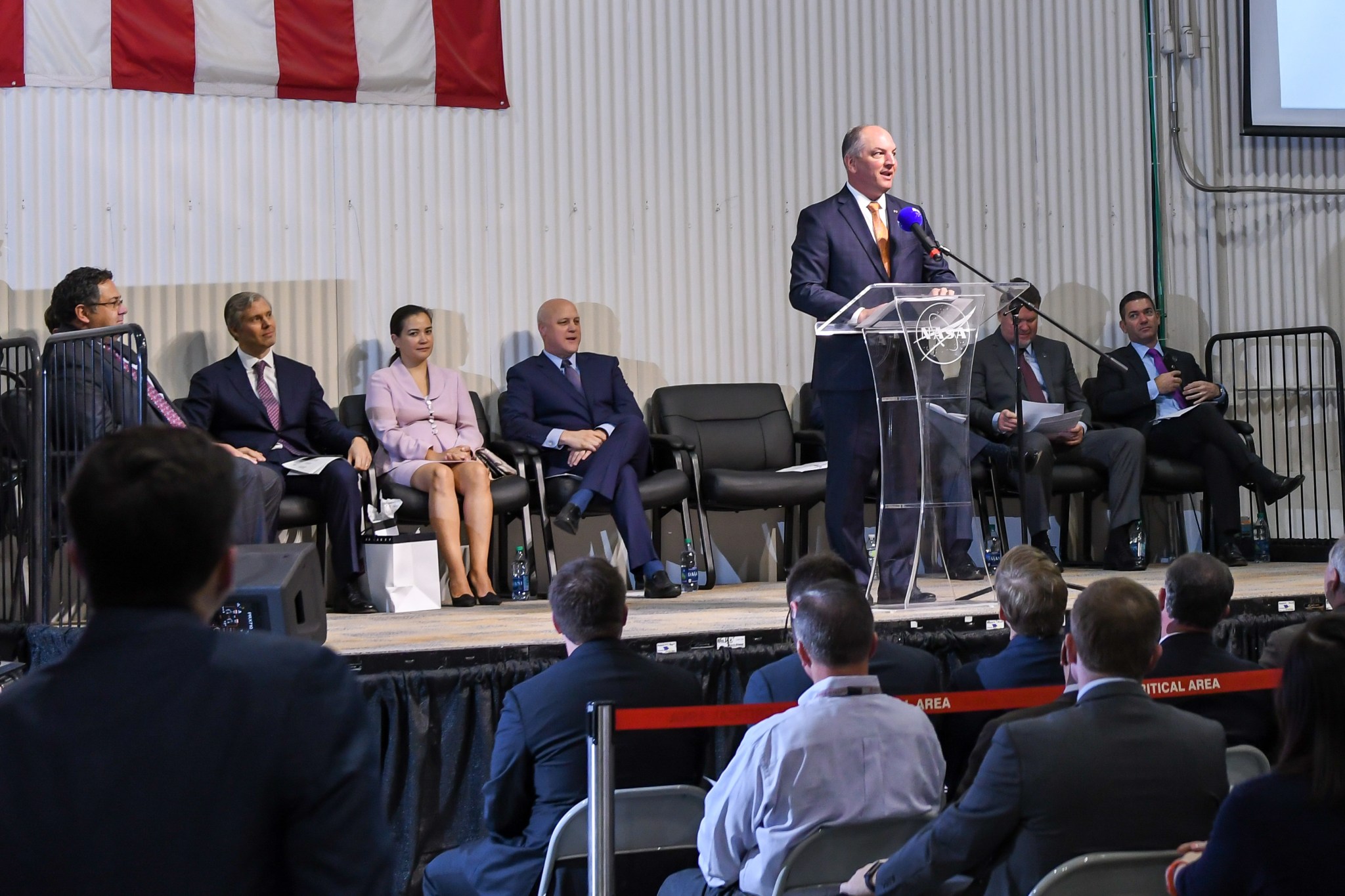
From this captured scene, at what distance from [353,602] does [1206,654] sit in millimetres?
3196

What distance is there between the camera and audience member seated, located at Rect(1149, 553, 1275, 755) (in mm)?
2742

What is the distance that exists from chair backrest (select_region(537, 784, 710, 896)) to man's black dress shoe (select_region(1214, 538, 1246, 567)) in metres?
4.20

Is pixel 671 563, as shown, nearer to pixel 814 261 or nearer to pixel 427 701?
pixel 814 261

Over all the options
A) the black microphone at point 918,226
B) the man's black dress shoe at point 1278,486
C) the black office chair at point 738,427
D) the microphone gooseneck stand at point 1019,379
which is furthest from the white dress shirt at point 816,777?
the man's black dress shoe at point 1278,486

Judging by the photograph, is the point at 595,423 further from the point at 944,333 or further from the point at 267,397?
the point at 944,333

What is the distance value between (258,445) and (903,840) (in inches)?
150

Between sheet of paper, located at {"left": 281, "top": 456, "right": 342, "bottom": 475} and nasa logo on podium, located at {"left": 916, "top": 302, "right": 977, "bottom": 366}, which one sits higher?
nasa logo on podium, located at {"left": 916, "top": 302, "right": 977, "bottom": 366}

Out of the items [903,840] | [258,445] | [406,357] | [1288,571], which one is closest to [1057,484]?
[1288,571]

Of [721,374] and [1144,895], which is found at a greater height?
[721,374]

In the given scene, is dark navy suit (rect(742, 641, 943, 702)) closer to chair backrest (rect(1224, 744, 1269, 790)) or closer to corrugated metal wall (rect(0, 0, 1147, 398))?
chair backrest (rect(1224, 744, 1269, 790))

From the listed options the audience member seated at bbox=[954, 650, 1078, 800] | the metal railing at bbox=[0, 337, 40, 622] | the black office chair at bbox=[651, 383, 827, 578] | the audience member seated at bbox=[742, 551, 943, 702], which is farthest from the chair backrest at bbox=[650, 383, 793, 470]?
the audience member seated at bbox=[954, 650, 1078, 800]

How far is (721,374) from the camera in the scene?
657 centimetres

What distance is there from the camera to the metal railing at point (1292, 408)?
22.9ft

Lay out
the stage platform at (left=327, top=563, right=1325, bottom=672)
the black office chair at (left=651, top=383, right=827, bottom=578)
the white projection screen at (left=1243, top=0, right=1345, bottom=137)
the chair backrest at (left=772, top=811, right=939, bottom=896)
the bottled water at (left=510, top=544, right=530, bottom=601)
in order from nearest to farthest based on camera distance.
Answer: the chair backrest at (left=772, top=811, right=939, bottom=896) → the stage platform at (left=327, top=563, right=1325, bottom=672) → the bottled water at (left=510, top=544, right=530, bottom=601) → the black office chair at (left=651, top=383, right=827, bottom=578) → the white projection screen at (left=1243, top=0, right=1345, bottom=137)
